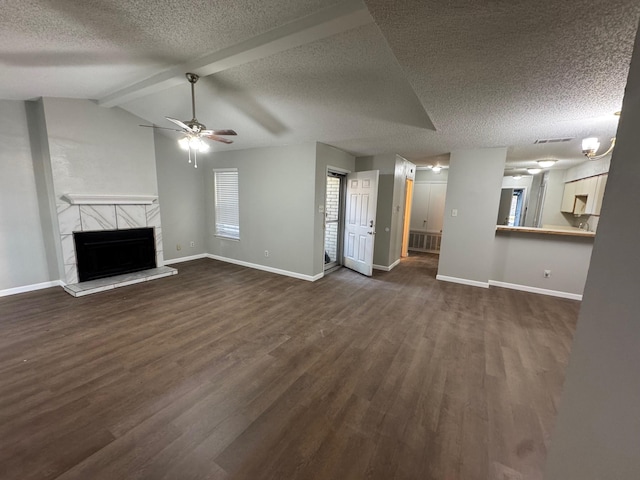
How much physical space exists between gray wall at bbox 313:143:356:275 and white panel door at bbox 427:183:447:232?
3765mm

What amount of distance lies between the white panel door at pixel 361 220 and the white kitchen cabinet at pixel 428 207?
3279mm

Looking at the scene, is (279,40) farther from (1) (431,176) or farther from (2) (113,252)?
(1) (431,176)

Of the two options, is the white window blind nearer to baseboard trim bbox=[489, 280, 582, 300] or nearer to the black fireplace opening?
the black fireplace opening

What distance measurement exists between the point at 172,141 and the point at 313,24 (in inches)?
193

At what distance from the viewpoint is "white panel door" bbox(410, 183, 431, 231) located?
25.6 feet

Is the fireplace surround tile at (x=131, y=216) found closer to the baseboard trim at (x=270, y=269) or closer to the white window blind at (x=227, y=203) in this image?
the white window blind at (x=227, y=203)

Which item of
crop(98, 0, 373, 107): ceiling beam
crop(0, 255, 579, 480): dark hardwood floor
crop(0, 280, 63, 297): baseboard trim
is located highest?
crop(98, 0, 373, 107): ceiling beam

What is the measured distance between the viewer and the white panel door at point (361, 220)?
198 inches

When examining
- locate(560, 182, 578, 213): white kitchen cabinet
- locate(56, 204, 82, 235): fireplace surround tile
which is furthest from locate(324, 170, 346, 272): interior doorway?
locate(560, 182, 578, 213): white kitchen cabinet

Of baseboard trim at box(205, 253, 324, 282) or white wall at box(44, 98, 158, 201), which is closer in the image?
white wall at box(44, 98, 158, 201)

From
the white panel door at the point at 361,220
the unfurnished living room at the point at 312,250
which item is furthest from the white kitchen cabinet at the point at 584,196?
the white panel door at the point at 361,220

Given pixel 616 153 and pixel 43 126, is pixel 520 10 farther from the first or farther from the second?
pixel 43 126

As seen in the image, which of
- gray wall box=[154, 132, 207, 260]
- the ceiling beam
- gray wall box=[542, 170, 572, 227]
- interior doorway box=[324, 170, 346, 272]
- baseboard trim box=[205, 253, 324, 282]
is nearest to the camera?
the ceiling beam

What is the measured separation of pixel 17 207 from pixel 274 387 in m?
4.74
